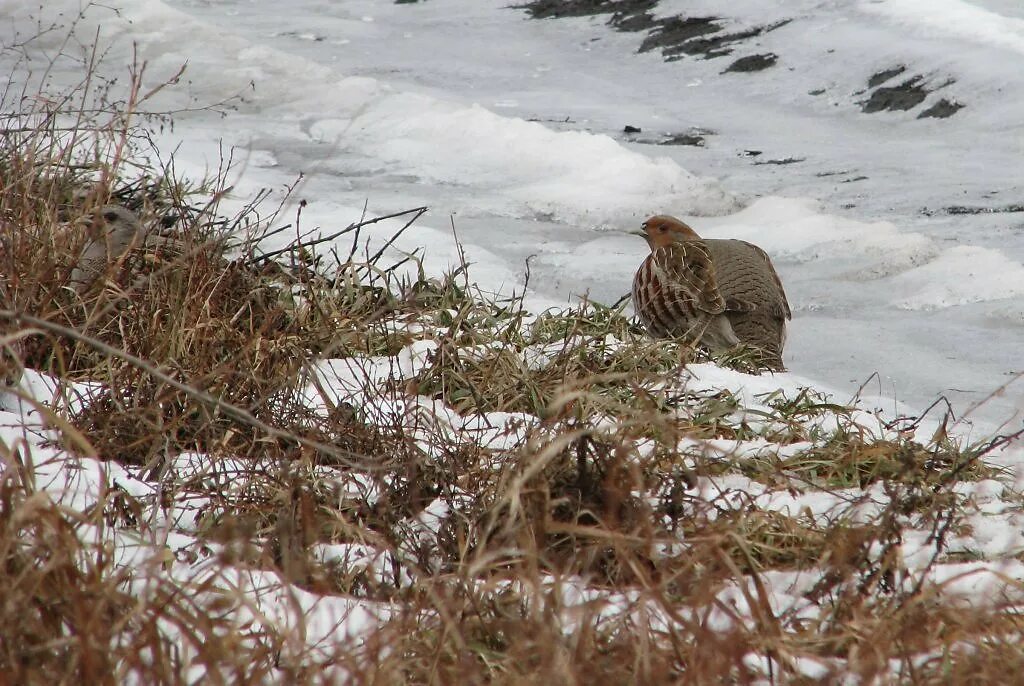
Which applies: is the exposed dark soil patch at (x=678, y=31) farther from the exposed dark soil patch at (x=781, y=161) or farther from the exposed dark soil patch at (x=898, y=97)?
the exposed dark soil patch at (x=781, y=161)

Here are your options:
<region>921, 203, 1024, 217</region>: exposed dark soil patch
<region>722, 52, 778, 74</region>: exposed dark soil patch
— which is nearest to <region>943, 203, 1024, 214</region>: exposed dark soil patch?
<region>921, 203, 1024, 217</region>: exposed dark soil patch

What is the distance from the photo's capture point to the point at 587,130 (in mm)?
6414

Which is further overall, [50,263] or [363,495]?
[50,263]

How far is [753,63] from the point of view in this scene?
7.14 m

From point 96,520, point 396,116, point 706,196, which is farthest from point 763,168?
point 96,520

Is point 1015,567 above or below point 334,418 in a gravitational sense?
below

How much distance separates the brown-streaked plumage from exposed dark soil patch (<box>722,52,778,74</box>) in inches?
112

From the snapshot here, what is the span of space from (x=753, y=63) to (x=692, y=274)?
3.23 m

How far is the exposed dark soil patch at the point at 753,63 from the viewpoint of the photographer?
7.08 metres

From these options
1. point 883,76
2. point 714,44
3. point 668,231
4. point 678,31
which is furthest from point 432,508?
point 678,31

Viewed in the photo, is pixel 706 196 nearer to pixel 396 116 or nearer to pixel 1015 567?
pixel 396 116

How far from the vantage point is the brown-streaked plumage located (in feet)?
13.6

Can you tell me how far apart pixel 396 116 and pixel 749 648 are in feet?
17.5

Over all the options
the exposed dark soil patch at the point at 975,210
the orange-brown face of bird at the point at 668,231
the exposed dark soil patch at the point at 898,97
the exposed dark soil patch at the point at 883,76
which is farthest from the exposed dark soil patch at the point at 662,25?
the orange-brown face of bird at the point at 668,231
